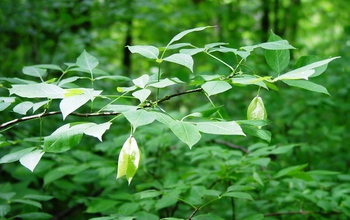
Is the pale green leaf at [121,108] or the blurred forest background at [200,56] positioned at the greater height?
the pale green leaf at [121,108]

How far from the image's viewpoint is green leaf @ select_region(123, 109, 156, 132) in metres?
0.91

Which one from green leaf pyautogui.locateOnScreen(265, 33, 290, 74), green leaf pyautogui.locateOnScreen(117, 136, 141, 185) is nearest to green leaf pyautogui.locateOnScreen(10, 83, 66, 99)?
green leaf pyautogui.locateOnScreen(117, 136, 141, 185)

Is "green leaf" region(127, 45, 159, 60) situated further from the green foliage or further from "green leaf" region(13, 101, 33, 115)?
"green leaf" region(13, 101, 33, 115)

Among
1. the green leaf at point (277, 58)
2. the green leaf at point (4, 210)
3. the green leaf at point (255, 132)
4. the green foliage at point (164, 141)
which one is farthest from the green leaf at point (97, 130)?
the green leaf at point (4, 210)

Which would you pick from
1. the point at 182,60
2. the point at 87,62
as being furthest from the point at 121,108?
the point at 87,62

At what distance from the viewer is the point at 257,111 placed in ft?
3.74

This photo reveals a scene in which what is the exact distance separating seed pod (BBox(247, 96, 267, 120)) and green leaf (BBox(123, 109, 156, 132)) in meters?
0.34

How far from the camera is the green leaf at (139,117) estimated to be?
91 centimetres

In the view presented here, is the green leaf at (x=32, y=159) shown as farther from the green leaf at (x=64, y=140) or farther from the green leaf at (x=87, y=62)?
the green leaf at (x=87, y=62)

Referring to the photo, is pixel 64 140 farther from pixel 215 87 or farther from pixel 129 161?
pixel 215 87

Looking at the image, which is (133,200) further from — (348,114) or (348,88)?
(348,114)

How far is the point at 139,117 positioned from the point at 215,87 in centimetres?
23

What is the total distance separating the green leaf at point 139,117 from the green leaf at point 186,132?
0.06m

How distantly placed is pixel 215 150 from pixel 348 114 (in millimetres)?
2679
